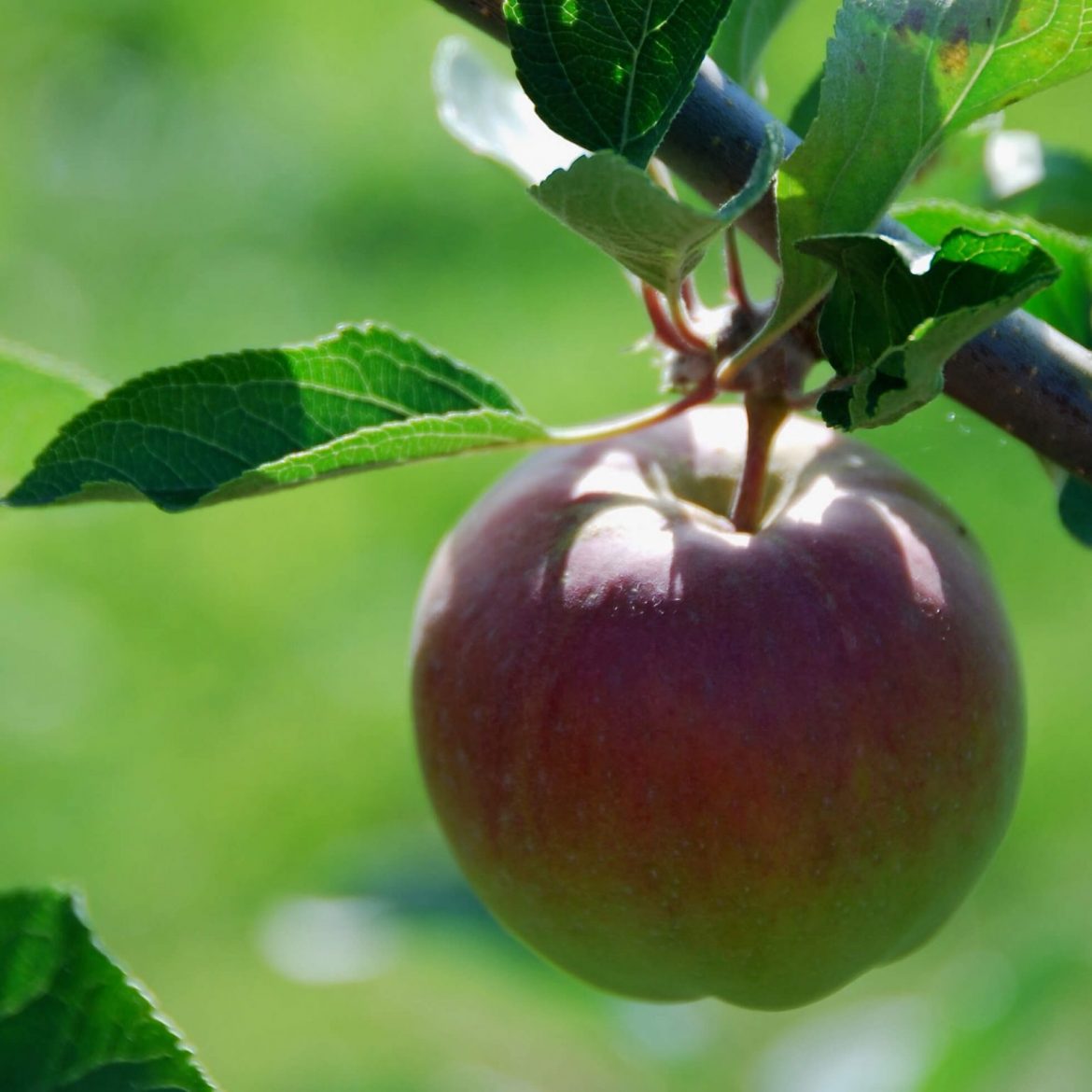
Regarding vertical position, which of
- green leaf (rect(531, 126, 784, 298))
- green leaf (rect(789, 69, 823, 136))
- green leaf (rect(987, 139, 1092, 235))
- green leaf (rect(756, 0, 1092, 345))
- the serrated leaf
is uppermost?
the serrated leaf

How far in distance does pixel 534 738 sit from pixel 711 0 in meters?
0.37

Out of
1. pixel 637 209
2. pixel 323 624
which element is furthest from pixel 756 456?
pixel 323 624

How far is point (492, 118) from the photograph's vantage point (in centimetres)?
106

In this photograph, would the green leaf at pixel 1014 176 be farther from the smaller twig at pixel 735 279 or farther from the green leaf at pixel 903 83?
the green leaf at pixel 903 83

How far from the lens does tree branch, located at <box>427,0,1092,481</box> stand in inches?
28.5

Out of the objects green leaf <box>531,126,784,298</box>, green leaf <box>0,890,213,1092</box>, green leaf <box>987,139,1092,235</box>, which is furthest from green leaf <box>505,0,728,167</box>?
green leaf <box>987,139,1092,235</box>

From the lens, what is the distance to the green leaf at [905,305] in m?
0.59

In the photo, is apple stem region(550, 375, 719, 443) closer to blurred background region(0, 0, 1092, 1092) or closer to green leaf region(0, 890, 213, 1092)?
green leaf region(0, 890, 213, 1092)

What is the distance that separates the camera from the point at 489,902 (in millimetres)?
896

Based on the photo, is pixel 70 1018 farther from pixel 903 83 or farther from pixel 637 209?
pixel 903 83

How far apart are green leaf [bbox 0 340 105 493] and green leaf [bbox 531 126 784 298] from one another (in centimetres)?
33

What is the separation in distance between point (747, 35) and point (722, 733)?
1.44 feet

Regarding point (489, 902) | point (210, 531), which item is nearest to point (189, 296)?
point (210, 531)

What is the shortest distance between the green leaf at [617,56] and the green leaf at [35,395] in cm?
32
